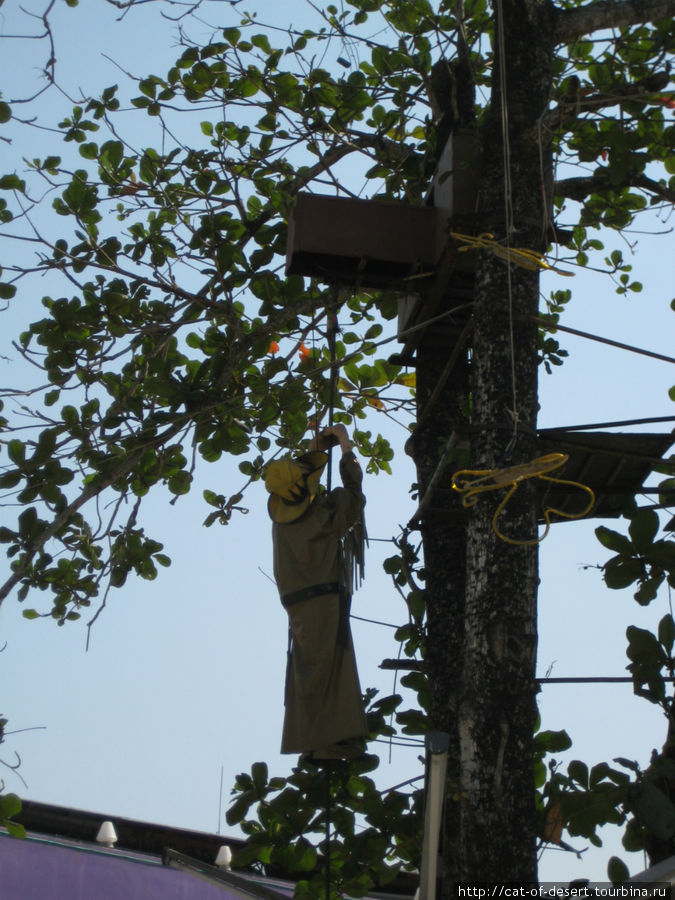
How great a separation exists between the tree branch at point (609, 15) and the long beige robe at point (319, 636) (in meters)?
2.20

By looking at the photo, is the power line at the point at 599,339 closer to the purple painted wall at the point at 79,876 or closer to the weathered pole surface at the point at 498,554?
the weathered pole surface at the point at 498,554

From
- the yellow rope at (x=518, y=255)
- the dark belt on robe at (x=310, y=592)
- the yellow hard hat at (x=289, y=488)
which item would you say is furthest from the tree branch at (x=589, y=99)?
the dark belt on robe at (x=310, y=592)

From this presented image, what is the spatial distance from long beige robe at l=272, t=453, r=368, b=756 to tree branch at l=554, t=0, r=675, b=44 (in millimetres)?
2196

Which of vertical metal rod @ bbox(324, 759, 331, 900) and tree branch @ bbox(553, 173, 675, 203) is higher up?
tree branch @ bbox(553, 173, 675, 203)

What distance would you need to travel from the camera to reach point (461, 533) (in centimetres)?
494

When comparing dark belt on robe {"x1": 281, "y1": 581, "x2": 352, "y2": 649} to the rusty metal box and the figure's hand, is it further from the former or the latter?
the rusty metal box

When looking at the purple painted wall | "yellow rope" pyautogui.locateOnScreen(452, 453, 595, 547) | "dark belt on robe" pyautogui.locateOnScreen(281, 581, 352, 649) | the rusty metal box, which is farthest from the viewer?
the purple painted wall

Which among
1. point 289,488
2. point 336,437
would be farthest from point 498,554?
point 336,437

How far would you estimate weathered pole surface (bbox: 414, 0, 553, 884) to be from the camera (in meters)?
3.61

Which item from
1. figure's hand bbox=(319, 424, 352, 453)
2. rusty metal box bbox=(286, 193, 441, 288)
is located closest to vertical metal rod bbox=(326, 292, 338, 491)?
figure's hand bbox=(319, 424, 352, 453)

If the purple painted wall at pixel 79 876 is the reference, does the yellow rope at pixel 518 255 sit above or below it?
above

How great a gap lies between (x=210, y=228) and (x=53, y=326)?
109 centimetres

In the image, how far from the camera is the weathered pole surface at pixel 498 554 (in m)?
3.61

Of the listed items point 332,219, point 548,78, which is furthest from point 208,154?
point 548,78
